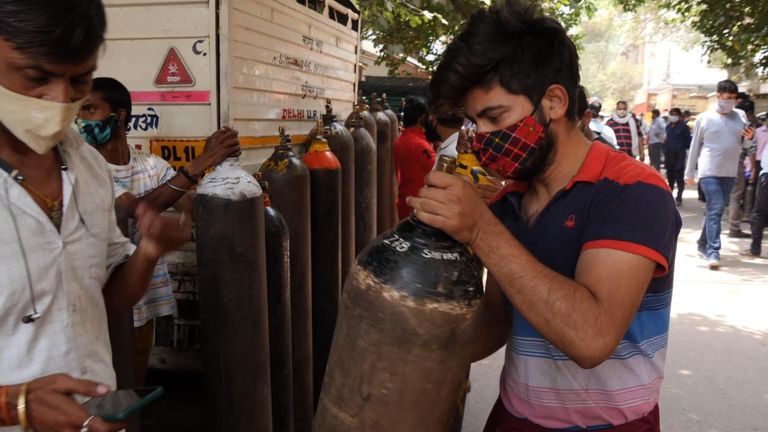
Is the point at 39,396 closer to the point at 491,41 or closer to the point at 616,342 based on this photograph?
the point at 616,342

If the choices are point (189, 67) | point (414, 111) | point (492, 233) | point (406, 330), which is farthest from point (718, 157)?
point (406, 330)

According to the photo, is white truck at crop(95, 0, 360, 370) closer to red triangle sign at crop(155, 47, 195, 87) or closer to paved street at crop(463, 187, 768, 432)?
red triangle sign at crop(155, 47, 195, 87)

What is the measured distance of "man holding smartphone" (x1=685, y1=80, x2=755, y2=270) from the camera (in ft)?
24.4

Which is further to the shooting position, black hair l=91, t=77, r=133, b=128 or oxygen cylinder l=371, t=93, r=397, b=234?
oxygen cylinder l=371, t=93, r=397, b=234

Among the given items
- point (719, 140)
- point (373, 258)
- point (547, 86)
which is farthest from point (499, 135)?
point (719, 140)

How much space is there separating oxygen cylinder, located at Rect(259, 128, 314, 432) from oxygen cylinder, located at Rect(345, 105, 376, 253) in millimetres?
1401

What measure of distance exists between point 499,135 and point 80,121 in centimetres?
224

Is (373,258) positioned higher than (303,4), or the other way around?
(303,4)

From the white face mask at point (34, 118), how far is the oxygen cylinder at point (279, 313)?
1483mm

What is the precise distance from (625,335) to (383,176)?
4.43 m

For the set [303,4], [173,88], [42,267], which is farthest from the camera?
[303,4]

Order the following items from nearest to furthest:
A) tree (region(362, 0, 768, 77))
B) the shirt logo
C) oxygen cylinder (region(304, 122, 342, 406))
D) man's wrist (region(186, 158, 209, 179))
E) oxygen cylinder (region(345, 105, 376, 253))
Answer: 1. the shirt logo
2. man's wrist (region(186, 158, 209, 179))
3. oxygen cylinder (region(304, 122, 342, 406))
4. oxygen cylinder (region(345, 105, 376, 253))
5. tree (region(362, 0, 768, 77))

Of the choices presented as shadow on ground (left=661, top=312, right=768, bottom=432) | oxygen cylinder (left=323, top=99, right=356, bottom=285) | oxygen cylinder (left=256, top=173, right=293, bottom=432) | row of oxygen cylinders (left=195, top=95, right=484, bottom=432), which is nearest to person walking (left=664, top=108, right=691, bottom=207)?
shadow on ground (left=661, top=312, right=768, bottom=432)

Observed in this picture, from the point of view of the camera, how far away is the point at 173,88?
124 inches
